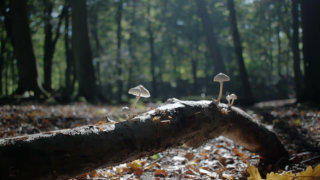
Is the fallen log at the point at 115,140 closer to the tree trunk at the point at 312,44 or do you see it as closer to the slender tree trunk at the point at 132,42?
Result: the tree trunk at the point at 312,44

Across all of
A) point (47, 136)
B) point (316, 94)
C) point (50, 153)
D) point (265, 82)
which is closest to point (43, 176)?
point (50, 153)

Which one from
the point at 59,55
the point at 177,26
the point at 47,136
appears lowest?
the point at 47,136

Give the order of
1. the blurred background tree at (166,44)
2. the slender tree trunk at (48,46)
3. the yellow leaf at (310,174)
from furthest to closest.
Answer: the slender tree trunk at (48,46) < the blurred background tree at (166,44) < the yellow leaf at (310,174)

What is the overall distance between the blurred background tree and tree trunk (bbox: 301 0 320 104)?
31mm

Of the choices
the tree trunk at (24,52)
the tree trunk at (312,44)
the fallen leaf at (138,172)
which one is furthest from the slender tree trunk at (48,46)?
the tree trunk at (312,44)

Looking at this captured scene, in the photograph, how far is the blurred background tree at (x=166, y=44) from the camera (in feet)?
29.4

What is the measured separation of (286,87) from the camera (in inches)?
908

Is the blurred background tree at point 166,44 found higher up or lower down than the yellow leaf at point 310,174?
higher up

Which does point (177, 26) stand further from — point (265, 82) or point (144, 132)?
point (144, 132)

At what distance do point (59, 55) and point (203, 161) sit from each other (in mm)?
32089

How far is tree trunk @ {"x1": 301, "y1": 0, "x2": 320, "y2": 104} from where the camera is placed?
8070 millimetres

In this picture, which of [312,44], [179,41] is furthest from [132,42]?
[312,44]

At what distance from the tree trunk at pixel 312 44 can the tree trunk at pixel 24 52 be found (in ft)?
32.9

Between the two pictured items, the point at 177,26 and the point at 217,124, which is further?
the point at 177,26
